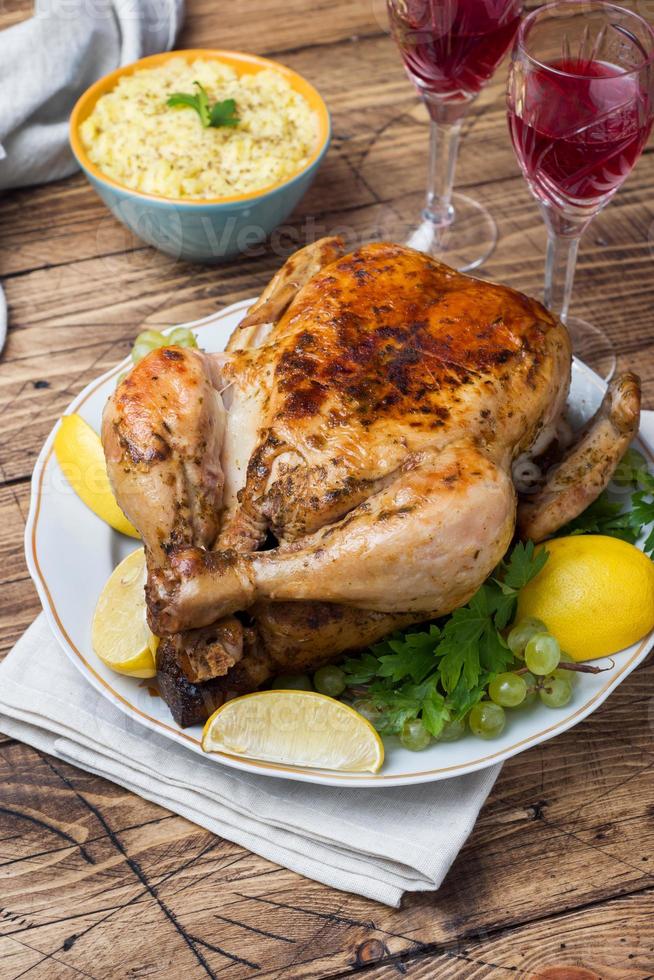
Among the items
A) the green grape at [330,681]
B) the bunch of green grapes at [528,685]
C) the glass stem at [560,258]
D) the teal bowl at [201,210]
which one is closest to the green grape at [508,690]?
the bunch of green grapes at [528,685]

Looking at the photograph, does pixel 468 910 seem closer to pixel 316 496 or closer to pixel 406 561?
pixel 406 561

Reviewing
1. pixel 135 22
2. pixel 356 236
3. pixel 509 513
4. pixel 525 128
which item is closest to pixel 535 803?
pixel 509 513

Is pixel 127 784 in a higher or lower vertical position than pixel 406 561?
lower

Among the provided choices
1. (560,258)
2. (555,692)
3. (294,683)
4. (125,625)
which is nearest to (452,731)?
(555,692)

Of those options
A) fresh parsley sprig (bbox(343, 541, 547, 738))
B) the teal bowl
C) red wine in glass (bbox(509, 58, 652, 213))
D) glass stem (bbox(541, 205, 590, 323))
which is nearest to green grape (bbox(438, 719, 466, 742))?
fresh parsley sprig (bbox(343, 541, 547, 738))

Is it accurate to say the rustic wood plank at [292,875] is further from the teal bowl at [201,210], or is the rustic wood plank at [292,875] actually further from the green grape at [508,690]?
the teal bowl at [201,210]

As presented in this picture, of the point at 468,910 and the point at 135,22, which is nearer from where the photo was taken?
the point at 468,910

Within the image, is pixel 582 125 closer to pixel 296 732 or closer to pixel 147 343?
pixel 147 343
